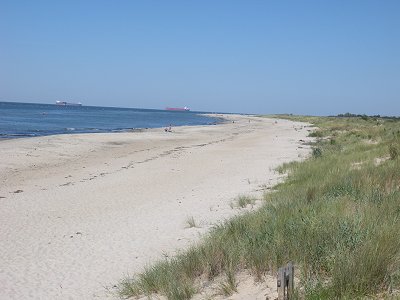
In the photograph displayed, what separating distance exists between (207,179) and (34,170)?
783 centimetres

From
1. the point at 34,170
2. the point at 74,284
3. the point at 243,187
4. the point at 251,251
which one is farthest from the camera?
the point at 34,170

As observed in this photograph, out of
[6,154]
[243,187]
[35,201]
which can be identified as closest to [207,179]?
[243,187]

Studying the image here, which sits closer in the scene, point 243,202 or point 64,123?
point 243,202

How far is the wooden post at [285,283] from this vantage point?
3.50 meters

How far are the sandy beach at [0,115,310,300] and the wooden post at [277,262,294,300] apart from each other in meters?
2.77

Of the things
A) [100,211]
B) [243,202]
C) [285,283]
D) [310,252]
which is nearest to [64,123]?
[100,211]

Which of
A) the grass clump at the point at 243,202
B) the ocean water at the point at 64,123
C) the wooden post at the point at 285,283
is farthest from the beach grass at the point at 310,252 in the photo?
the ocean water at the point at 64,123

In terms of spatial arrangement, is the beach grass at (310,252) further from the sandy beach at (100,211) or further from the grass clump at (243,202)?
the grass clump at (243,202)

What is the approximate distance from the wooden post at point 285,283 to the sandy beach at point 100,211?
2.77 m

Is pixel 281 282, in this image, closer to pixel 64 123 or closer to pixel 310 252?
pixel 310 252

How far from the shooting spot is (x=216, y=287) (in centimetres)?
447

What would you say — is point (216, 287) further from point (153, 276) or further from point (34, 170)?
point (34, 170)

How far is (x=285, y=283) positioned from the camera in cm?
352

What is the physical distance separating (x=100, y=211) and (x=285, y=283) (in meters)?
7.61
